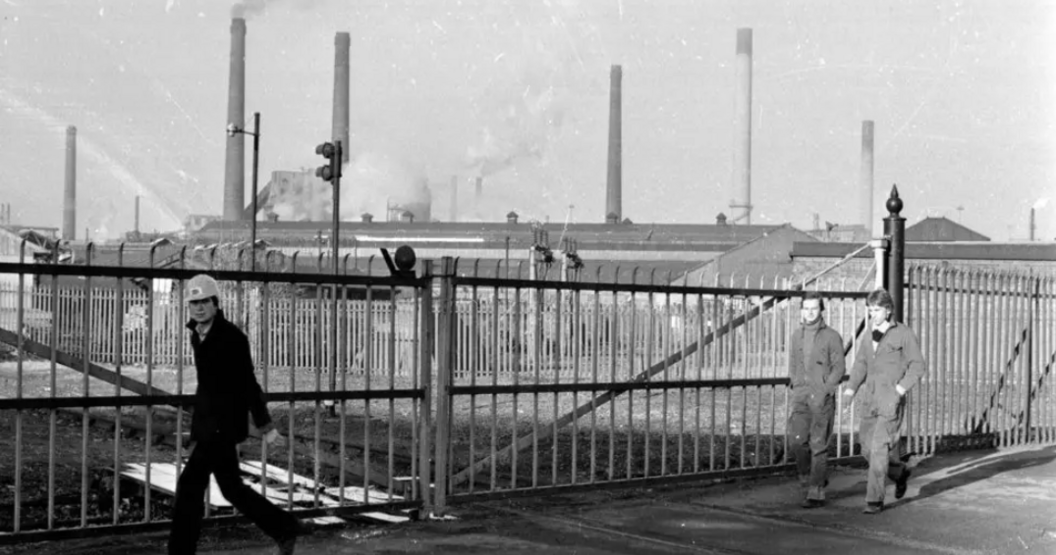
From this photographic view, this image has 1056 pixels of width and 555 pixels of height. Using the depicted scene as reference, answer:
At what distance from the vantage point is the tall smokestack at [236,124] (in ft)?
278

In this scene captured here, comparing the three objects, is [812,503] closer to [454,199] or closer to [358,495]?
[358,495]

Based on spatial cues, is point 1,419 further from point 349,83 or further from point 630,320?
point 349,83

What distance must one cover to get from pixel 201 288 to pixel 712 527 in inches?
157

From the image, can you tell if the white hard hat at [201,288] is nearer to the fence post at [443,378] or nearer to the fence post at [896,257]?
the fence post at [443,378]

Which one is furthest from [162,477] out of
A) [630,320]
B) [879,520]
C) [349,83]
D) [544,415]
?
[349,83]

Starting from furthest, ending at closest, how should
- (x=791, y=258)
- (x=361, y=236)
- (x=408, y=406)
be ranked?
(x=361, y=236) → (x=791, y=258) → (x=408, y=406)

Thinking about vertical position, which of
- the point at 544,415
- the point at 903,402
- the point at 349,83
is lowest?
the point at 544,415

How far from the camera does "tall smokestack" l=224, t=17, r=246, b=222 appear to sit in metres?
84.8

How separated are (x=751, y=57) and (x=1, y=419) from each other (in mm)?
74289

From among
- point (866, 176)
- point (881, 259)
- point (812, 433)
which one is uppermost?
point (866, 176)

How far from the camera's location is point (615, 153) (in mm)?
89062

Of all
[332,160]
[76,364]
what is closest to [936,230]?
[332,160]

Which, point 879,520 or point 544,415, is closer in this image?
point 879,520

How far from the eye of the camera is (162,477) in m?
10.7
